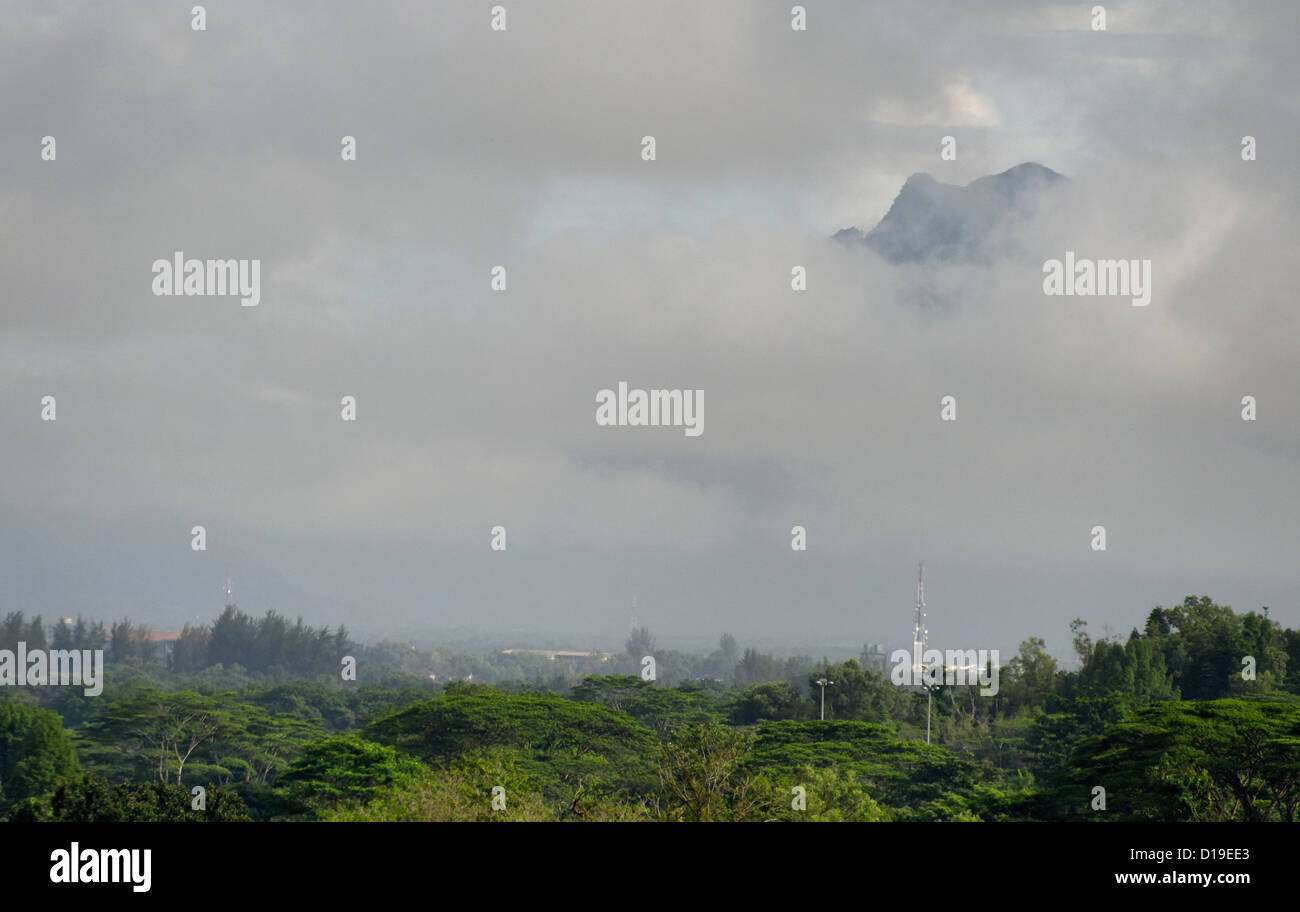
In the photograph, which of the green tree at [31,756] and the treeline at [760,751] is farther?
the green tree at [31,756]

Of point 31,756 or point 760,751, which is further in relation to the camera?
point 31,756

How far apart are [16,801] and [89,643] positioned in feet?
499

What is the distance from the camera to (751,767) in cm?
5272

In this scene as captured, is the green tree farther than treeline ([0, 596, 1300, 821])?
Yes

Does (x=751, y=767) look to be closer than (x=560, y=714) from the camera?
Yes

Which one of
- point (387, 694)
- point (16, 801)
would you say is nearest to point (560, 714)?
point (16, 801)
